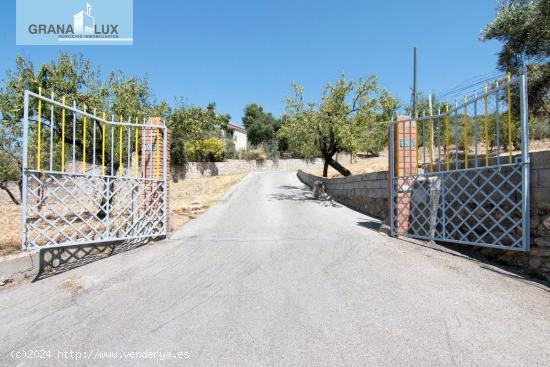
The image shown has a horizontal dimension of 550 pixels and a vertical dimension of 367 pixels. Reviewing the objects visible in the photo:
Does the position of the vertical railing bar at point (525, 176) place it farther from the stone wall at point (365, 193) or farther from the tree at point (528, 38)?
the tree at point (528, 38)

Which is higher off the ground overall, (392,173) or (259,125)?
(259,125)

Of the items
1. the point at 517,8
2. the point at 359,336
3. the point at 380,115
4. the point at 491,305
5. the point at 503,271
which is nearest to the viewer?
the point at 359,336

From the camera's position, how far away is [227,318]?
320 cm

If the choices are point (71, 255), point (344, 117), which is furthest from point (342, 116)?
point (71, 255)

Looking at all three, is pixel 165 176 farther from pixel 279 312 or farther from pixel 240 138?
pixel 240 138

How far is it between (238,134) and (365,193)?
46961 millimetres

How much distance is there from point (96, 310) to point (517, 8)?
13712 millimetres

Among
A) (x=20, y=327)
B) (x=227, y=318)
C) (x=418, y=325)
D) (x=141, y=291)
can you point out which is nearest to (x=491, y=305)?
(x=418, y=325)

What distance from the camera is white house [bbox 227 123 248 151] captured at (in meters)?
53.1

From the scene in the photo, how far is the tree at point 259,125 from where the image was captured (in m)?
52.4

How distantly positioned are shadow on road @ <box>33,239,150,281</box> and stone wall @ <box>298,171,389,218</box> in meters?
7.41

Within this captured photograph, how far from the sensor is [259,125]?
175ft

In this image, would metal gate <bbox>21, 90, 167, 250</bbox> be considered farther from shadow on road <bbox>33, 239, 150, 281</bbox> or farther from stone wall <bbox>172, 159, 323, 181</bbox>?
stone wall <bbox>172, 159, 323, 181</bbox>

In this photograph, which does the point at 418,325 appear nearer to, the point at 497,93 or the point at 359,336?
the point at 359,336
